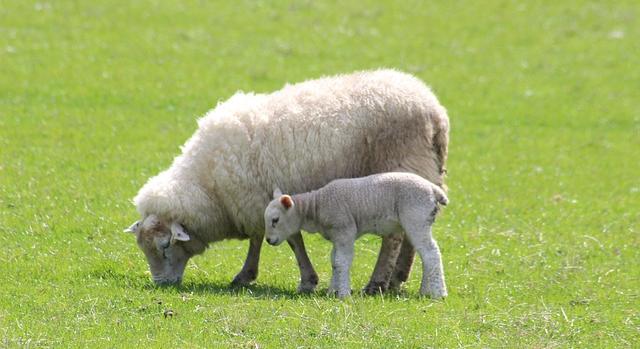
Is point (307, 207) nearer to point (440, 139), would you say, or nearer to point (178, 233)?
point (178, 233)

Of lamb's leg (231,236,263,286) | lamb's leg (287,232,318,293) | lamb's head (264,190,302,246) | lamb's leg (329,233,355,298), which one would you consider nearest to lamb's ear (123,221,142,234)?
lamb's leg (231,236,263,286)

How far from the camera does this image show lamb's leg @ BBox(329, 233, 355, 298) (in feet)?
34.9

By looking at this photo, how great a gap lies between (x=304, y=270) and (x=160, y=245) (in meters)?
1.45

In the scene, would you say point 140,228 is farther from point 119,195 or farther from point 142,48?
point 142,48

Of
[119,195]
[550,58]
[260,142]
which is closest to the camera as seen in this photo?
[260,142]

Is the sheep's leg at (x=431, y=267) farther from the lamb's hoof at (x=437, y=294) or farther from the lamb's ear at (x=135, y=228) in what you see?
the lamb's ear at (x=135, y=228)

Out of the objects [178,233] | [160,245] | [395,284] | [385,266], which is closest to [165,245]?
[160,245]

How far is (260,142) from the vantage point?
36.8 feet

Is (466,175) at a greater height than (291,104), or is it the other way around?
(291,104)

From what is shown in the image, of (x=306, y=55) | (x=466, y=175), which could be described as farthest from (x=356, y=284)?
(x=306, y=55)

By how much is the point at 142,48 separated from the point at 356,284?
13.8 metres

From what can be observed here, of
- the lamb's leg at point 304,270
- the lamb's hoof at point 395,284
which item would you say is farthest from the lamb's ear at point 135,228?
the lamb's hoof at point 395,284

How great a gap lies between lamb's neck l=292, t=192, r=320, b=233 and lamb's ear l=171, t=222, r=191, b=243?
122cm

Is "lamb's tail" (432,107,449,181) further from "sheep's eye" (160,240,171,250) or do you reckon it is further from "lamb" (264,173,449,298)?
"sheep's eye" (160,240,171,250)
